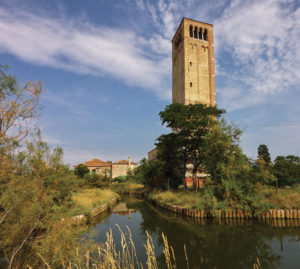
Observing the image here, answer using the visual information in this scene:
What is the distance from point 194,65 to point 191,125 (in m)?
25.2

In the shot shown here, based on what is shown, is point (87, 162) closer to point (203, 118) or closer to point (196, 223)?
point (203, 118)

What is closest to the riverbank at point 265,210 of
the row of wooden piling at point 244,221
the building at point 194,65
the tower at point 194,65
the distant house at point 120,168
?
the row of wooden piling at point 244,221

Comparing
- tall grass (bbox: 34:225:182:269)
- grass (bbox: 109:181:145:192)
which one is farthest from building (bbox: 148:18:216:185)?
tall grass (bbox: 34:225:182:269)

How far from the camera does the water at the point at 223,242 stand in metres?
6.90

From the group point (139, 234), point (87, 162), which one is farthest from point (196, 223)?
point (87, 162)

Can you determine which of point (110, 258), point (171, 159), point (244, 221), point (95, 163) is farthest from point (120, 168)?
point (110, 258)

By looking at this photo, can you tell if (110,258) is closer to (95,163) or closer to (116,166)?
(116,166)

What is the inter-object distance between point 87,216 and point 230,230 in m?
9.22

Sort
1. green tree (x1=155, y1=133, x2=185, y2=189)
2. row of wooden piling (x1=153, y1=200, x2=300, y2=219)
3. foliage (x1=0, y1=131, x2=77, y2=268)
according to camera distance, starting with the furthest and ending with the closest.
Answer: green tree (x1=155, y1=133, x2=185, y2=189), row of wooden piling (x1=153, y1=200, x2=300, y2=219), foliage (x1=0, y1=131, x2=77, y2=268)

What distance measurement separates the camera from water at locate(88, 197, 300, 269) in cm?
690

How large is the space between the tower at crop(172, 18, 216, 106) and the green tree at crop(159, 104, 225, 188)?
17147 millimetres

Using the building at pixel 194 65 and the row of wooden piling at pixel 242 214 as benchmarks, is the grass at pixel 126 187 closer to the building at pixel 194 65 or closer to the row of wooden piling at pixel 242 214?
the building at pixel 194 65

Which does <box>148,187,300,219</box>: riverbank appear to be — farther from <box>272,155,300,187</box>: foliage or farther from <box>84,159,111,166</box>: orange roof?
<box>84,159,111,166</box>: orange roof

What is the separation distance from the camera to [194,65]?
41344 mm
